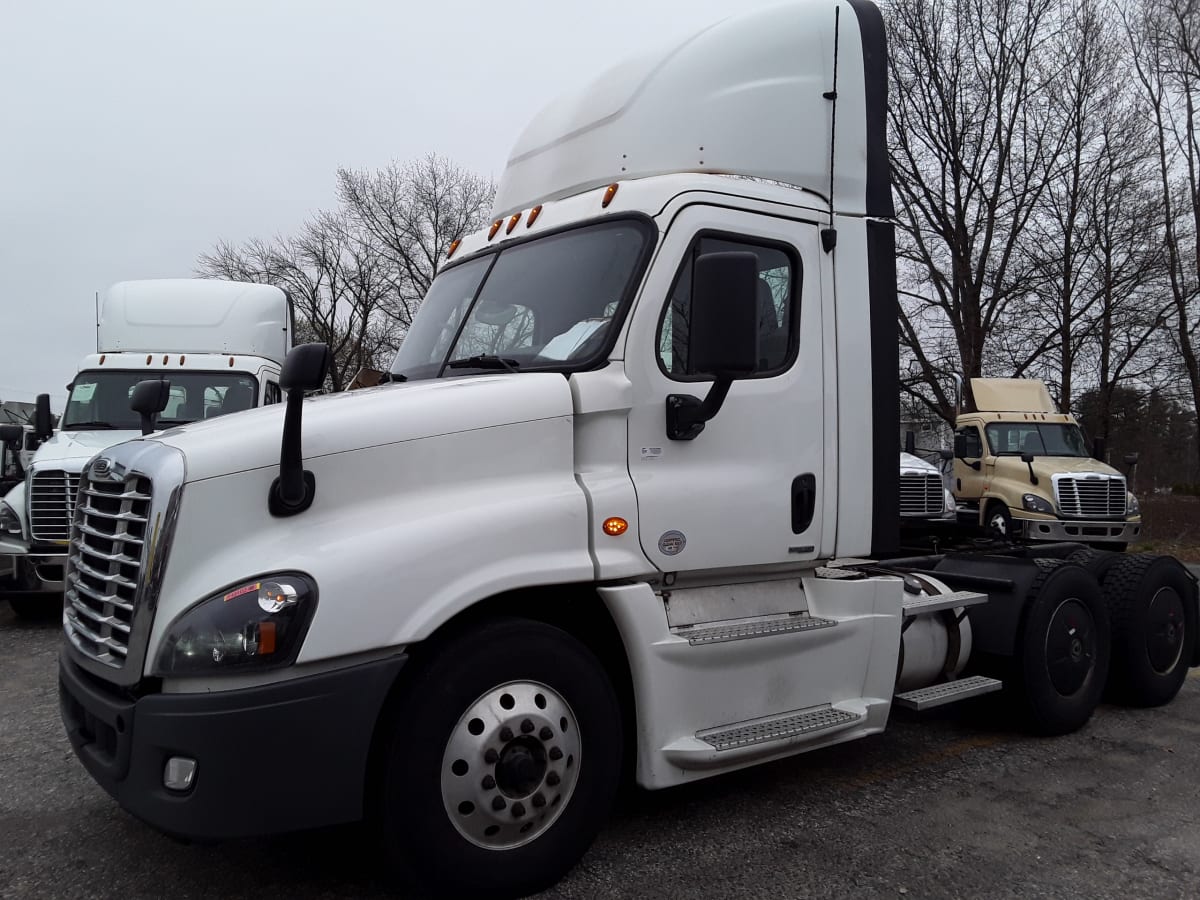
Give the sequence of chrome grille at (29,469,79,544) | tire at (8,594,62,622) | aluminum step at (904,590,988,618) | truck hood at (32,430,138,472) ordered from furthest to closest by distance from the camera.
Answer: tire at (8,594,62,622), truck hood at (32,430,138,472), chrome grille at (29,469,79,544), aluminum step at (904,590,988,618)

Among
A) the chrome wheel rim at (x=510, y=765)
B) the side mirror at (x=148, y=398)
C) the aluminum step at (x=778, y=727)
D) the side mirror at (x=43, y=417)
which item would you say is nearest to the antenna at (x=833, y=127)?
the aluminum step at (x=778, y=727)

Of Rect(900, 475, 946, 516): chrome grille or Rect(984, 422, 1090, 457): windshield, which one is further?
Rect(984, 422, 1090, 457): windshield

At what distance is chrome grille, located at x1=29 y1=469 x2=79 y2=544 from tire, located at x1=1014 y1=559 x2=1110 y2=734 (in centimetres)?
806

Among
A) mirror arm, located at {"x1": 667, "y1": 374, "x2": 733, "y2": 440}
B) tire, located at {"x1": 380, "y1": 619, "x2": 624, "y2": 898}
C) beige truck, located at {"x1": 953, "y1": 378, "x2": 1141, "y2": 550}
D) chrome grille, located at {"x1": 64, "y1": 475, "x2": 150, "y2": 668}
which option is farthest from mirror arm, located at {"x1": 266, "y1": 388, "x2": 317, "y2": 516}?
beige truck, located at {"x1": 953, "y1": 378, "x2": 1141, "y2": 550}

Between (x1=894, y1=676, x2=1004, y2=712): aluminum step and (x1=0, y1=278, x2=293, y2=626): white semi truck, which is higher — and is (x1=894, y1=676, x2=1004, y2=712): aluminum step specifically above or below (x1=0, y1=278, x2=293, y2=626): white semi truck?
below

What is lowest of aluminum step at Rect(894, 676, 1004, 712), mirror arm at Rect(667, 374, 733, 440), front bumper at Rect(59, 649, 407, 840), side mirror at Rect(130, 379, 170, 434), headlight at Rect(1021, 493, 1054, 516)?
aluminum step at Rect(894, 676, 1004, 712)

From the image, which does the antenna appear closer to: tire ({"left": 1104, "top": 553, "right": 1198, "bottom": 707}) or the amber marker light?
the amber marker light

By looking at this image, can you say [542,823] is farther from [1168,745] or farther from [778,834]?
[1168,745]

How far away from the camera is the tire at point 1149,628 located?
19.4 ft

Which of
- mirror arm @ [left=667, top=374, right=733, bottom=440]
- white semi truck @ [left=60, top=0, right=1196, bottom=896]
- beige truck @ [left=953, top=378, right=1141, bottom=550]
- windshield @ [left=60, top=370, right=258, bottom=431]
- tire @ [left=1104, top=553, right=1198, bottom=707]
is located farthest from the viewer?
beige truck @ [left=953, top=378, right=1141, bottom=550]

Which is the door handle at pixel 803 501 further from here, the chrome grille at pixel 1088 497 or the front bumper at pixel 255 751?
the chrome grille at pixel 1088 497

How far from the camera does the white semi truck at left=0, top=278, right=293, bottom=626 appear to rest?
28.8ft

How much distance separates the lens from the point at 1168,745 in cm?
536

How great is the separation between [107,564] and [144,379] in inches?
294
